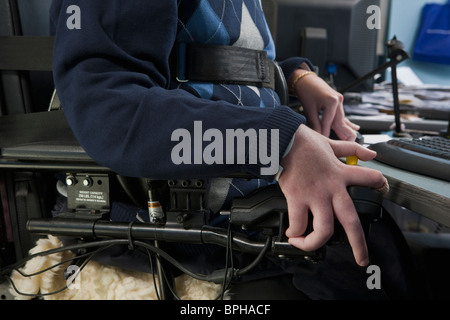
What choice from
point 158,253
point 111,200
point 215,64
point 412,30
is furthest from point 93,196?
point 412,30

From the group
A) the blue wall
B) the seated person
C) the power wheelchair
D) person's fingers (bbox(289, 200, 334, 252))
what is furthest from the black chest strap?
the blue wall

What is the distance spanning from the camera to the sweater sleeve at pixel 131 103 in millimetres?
438

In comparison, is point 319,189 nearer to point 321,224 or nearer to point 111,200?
point 321,224

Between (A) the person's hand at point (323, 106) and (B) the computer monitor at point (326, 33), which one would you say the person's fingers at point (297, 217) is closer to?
(A) the person's hand at point (323, 106)

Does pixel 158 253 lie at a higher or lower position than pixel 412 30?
lower

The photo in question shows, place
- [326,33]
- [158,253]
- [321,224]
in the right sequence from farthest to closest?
[326,33], [158,253], [321,224]

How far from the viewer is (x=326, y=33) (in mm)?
1609

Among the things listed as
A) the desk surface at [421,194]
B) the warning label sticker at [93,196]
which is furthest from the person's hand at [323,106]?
the warning label sticker at [93,196]

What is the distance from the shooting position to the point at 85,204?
1.98ft

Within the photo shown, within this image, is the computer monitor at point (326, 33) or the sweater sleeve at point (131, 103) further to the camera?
the computer monitor at point (326, 33)

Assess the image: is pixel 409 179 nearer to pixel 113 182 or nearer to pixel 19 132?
pixel 113 182

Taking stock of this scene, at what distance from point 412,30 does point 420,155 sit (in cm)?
408

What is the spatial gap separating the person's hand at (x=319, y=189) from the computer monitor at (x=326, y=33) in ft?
4.08

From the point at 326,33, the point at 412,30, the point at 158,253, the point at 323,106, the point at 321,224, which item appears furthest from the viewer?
the point at 412,30
